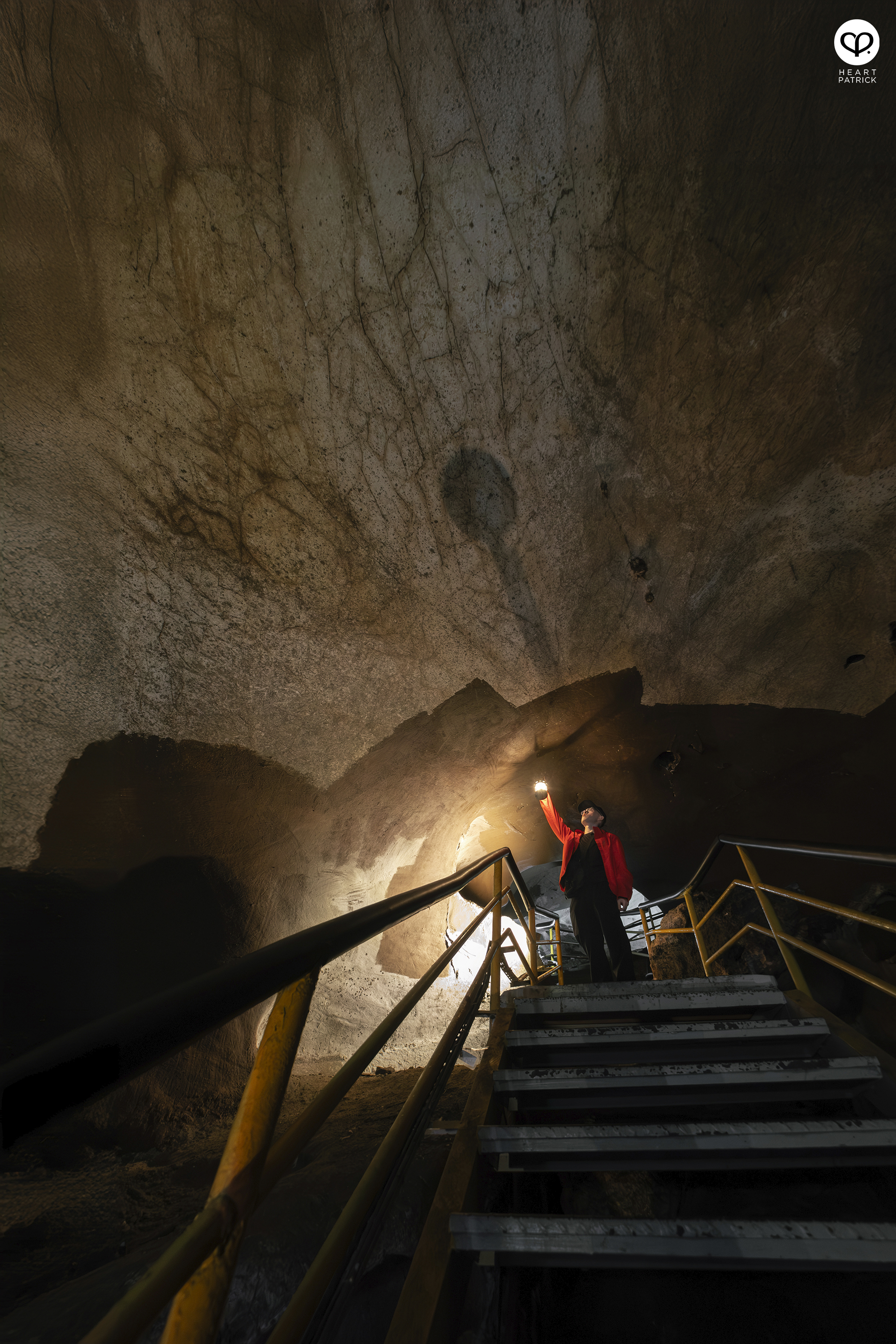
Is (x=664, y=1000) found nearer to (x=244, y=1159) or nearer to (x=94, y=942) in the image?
(x=244, y=1159)

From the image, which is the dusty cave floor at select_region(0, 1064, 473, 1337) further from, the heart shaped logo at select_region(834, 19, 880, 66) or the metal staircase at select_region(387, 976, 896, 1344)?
the heart shaped logo at select_region(834, 19, 880, 66)

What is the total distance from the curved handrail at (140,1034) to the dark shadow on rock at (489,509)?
10.7 ft

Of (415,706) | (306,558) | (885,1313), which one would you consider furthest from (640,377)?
(885,1313)

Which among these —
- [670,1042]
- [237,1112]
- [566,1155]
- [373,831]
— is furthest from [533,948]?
[237,1112]

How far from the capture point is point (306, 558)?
3.53 meters

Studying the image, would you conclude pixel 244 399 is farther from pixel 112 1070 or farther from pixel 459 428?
pixel 112 1070

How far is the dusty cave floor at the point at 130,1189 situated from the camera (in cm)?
171

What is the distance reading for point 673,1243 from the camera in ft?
3.60

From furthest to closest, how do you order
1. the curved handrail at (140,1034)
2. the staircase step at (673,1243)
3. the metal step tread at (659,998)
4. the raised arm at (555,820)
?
the raised arm at (555,820) → the metal step tread at (659,998) → the staircase step at (673,1243) → the curved handrail at (140,1034)

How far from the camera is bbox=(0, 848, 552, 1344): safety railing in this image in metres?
0.46

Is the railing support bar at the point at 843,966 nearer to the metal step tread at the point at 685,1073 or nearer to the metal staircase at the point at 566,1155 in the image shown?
the metal staircase at the point at 566,1155

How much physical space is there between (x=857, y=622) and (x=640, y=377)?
2.79 m

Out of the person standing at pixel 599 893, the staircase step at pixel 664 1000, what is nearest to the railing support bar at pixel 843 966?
the staircase step at pixel 664 1000

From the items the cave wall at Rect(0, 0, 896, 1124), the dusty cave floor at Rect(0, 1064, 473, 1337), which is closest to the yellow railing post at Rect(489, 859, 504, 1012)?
the dusty cave floor at Rect(0, 1064, 473, 1337)
